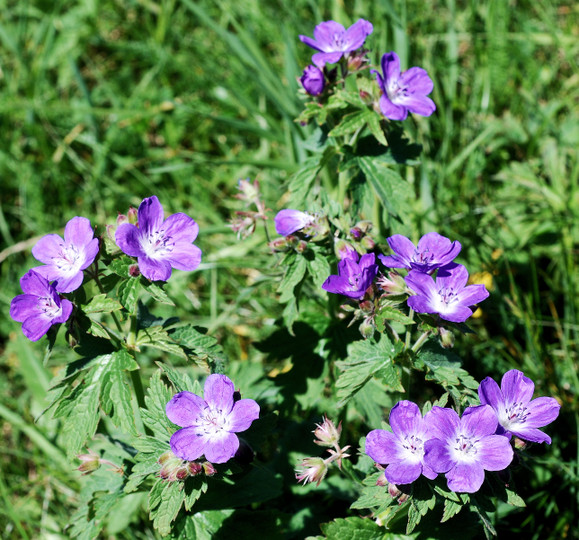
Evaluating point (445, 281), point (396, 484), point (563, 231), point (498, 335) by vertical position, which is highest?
point (445, 281)

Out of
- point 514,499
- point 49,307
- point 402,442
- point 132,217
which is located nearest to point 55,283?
point 49,307

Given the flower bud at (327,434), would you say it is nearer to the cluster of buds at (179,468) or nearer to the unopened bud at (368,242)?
the cluster of buds at (179,468)

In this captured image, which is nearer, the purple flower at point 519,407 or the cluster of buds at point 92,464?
the purple flower at point 519,407

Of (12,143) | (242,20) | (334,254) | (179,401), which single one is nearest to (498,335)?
(334,254)

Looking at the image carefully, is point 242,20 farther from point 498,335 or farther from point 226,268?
point 498,335

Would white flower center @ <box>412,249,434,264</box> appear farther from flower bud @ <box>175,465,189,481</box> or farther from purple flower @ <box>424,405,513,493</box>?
flower bud @ <box>175,465,189,481</box>

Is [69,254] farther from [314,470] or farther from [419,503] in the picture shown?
[419,503]

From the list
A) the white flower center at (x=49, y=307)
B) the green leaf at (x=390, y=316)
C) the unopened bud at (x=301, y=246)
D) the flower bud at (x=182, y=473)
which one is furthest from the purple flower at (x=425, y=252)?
the white flower center at (x=49, y=307)

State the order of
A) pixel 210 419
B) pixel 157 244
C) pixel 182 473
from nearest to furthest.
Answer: pixel 182 473
pixel 210 419
pixel 157 244
